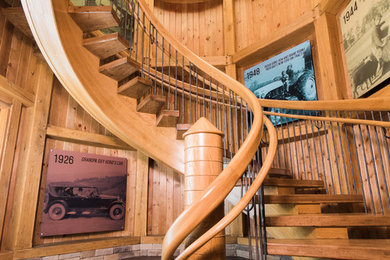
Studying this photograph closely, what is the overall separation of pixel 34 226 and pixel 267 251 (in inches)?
101

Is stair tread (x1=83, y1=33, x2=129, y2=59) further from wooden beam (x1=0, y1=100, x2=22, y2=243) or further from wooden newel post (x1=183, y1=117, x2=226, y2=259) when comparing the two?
wooden newel post (x1=183, y1=117, x2=226, y2=259)

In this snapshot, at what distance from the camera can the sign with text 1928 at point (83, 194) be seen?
3177 millimetres

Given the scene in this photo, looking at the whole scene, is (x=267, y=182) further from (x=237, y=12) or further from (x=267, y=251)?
(x=237, y=12)

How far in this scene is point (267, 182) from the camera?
234 centimetres

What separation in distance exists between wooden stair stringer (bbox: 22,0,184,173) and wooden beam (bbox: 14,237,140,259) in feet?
4.66

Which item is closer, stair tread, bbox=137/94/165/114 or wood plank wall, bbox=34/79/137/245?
stair tread, bbox=137/94/165/114

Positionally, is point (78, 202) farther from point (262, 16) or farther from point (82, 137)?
point (262, 16)

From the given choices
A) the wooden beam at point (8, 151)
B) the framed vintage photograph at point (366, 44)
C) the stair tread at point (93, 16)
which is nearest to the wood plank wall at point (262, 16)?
the framed vintage photograph at point (366, 44)

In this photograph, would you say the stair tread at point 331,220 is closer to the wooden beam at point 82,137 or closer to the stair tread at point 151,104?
the stair tread at point 151,104

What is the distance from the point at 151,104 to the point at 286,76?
231 cm

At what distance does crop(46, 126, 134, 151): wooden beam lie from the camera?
327 centimetres

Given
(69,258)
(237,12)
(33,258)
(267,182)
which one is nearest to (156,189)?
(69,258)

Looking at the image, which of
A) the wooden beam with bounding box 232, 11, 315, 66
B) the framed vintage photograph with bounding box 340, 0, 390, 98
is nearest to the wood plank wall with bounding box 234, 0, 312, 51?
the wooden beam with bounding box 232, 11, 315, 66

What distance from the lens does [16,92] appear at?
2.83 meters
